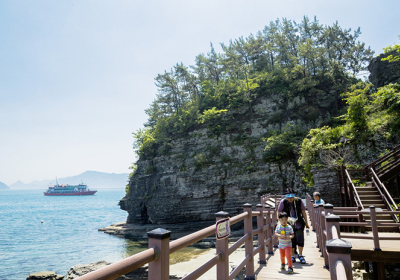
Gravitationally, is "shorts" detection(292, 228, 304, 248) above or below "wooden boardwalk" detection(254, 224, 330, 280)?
above

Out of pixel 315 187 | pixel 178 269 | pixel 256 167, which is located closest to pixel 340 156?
pixel 315 187

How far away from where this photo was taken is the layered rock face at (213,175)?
2814 centimetres

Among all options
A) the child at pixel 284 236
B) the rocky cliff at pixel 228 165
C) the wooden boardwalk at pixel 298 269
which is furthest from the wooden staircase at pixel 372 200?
the rocky cliff at pixel 228 165

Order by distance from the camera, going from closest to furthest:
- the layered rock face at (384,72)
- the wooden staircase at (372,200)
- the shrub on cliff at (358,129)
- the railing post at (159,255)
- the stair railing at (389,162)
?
the railing post at (159,255), the wooden staircase at (372,200), the stair railing at (389,162), the shrub on cliff at (358,129), the layered rock face at (384,72)

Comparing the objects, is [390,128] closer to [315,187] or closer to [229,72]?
[315,187]

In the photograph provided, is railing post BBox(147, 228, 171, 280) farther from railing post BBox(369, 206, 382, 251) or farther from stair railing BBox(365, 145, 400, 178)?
stair railing BBox(365, 145, 400, 178)

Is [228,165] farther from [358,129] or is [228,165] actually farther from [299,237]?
[299,237]

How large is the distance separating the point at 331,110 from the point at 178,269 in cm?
2739

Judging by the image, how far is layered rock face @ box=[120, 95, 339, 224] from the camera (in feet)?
92.3

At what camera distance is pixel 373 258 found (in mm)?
5688

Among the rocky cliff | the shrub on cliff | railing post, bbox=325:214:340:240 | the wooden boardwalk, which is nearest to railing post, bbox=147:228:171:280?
railing post, bbox=325:214:340:240

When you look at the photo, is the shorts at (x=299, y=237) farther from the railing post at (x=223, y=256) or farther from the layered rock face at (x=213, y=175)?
the layered rock face at (x=213, y=175)

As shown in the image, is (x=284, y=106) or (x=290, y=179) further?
(x=284, y=106)

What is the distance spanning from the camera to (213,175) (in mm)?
30531
